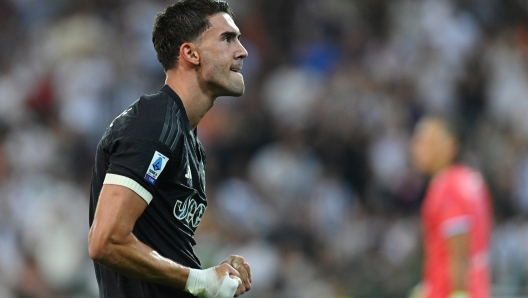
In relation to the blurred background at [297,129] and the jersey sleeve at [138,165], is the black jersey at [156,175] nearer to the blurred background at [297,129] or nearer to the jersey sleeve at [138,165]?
the jersey sleeve at [138,165]

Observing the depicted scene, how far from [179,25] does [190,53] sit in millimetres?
131

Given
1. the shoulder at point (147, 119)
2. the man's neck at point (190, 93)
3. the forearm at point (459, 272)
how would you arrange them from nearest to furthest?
the shoulder at point (147, 119)
the man's neck at point (190, 93)
the forearm at point (459, 272)

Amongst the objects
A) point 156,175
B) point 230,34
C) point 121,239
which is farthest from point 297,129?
point 121,239

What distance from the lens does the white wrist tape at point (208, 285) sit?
325 centimetres

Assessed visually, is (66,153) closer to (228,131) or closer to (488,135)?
(228,131)

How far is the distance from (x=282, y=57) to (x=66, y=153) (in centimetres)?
318

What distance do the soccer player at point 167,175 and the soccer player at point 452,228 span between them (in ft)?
8.40

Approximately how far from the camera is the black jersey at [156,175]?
313 cm

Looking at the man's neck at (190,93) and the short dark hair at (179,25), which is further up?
the short dark hair at (179,25)

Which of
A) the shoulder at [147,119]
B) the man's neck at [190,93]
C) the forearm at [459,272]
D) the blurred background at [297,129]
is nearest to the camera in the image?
the shoulder at [147,119]

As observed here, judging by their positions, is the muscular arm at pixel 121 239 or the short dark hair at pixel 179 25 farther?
the short dark hair at pixel 179 25

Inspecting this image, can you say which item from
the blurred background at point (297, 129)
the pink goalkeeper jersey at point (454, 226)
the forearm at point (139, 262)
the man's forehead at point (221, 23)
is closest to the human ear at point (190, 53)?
the man's forehead at point (221, 23)

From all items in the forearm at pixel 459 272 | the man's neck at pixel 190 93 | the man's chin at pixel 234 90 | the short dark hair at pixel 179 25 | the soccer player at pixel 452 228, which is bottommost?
the man's neck at pixel 190 93

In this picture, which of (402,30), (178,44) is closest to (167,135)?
(178,44)
